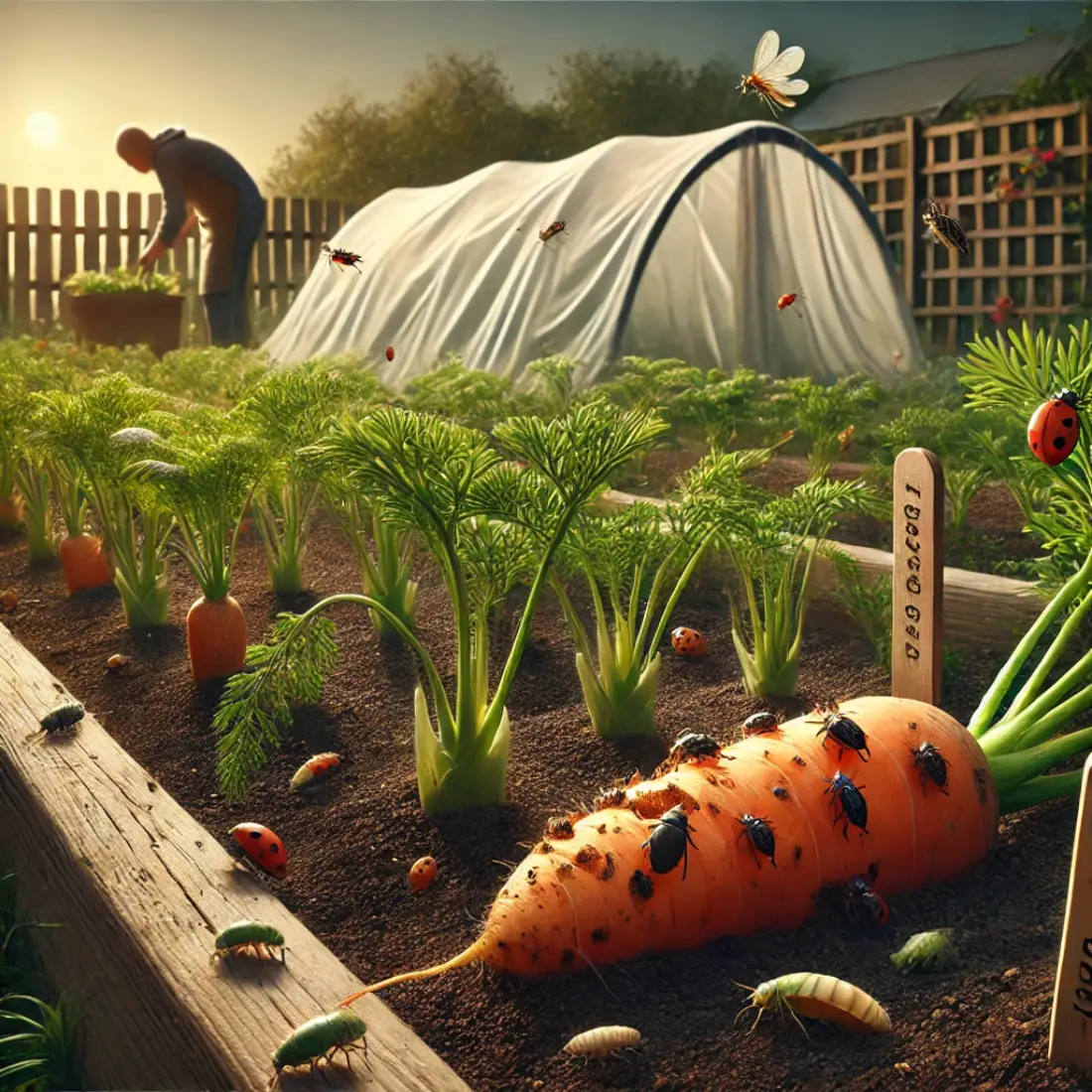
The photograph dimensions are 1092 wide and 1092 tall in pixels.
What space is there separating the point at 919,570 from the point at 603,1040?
4.25ft

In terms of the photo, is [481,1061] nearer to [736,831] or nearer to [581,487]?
[736,831]

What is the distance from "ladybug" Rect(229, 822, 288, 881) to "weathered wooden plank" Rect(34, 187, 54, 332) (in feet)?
51.4

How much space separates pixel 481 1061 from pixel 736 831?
52cm

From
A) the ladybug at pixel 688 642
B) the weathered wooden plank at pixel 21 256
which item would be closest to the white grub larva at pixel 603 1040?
the ladybug at pixel 688 642

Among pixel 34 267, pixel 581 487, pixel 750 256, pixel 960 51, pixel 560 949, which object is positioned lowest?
pixel 560 949

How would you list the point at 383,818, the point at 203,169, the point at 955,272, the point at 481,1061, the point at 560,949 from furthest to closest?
the point at 955,272, the point at 203,169, the point at 383,818, the point at 560,949, the point at 481,1061

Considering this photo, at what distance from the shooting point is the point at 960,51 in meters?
15.4

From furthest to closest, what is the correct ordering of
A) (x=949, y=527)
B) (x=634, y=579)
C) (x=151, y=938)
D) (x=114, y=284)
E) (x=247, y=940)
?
(x=114, y=284), (x=949, y=527), (x=634, y=579), (x=151, y=938), (x=247, y=940)

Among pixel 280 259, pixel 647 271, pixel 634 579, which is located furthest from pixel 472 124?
pixel 634 579

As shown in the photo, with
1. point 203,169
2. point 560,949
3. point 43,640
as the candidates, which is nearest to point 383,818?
point 560,949

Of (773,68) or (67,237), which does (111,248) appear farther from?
(773,68)

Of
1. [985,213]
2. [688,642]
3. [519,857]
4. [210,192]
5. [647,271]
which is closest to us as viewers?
[519,857]

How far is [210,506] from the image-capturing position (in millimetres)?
3133

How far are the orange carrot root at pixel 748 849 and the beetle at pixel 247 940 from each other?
0.18 m
